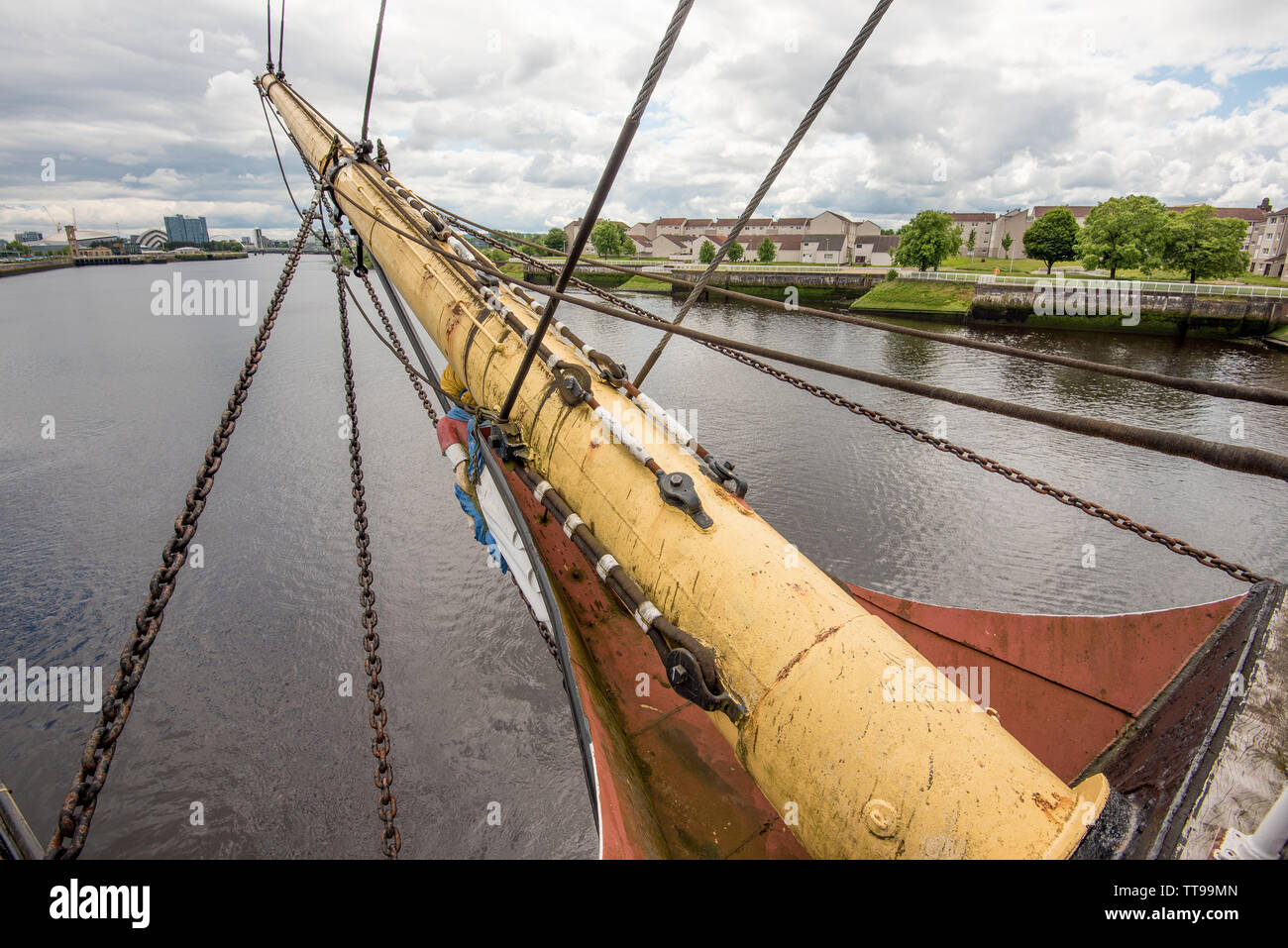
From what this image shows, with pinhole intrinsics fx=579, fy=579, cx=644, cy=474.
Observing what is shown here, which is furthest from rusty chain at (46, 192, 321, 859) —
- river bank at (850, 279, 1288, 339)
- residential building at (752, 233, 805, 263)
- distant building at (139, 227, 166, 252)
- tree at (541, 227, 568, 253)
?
distant building at (139, 227, 166, 252)

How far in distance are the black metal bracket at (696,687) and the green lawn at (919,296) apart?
45.3m

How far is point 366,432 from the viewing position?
16641mm

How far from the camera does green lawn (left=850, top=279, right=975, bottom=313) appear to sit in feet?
135

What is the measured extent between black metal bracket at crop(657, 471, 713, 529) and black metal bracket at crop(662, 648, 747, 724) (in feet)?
2.00

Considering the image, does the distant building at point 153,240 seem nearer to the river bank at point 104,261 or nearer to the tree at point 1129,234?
the river bank at point 104,261

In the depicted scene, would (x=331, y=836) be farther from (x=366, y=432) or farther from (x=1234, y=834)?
(x=366, y=432)

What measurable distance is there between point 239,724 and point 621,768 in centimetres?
667

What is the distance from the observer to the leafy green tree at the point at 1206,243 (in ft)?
131

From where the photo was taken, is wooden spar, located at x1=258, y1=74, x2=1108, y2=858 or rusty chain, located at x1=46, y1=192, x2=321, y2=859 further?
wooden spar, located at x1=258, y1=74, x2=1108, y2=858

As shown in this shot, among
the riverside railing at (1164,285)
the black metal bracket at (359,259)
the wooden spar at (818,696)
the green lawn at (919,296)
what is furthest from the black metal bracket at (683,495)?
the riverside railing at (1164,285)

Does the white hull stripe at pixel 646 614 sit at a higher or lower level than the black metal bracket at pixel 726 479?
lower

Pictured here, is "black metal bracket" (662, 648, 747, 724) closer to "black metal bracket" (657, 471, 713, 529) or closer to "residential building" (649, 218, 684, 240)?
"black metal bracket" (657, 471, 713, 529)

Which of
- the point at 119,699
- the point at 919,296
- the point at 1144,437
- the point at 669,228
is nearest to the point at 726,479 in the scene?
the point at 1144,437

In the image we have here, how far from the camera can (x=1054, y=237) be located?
166ft
